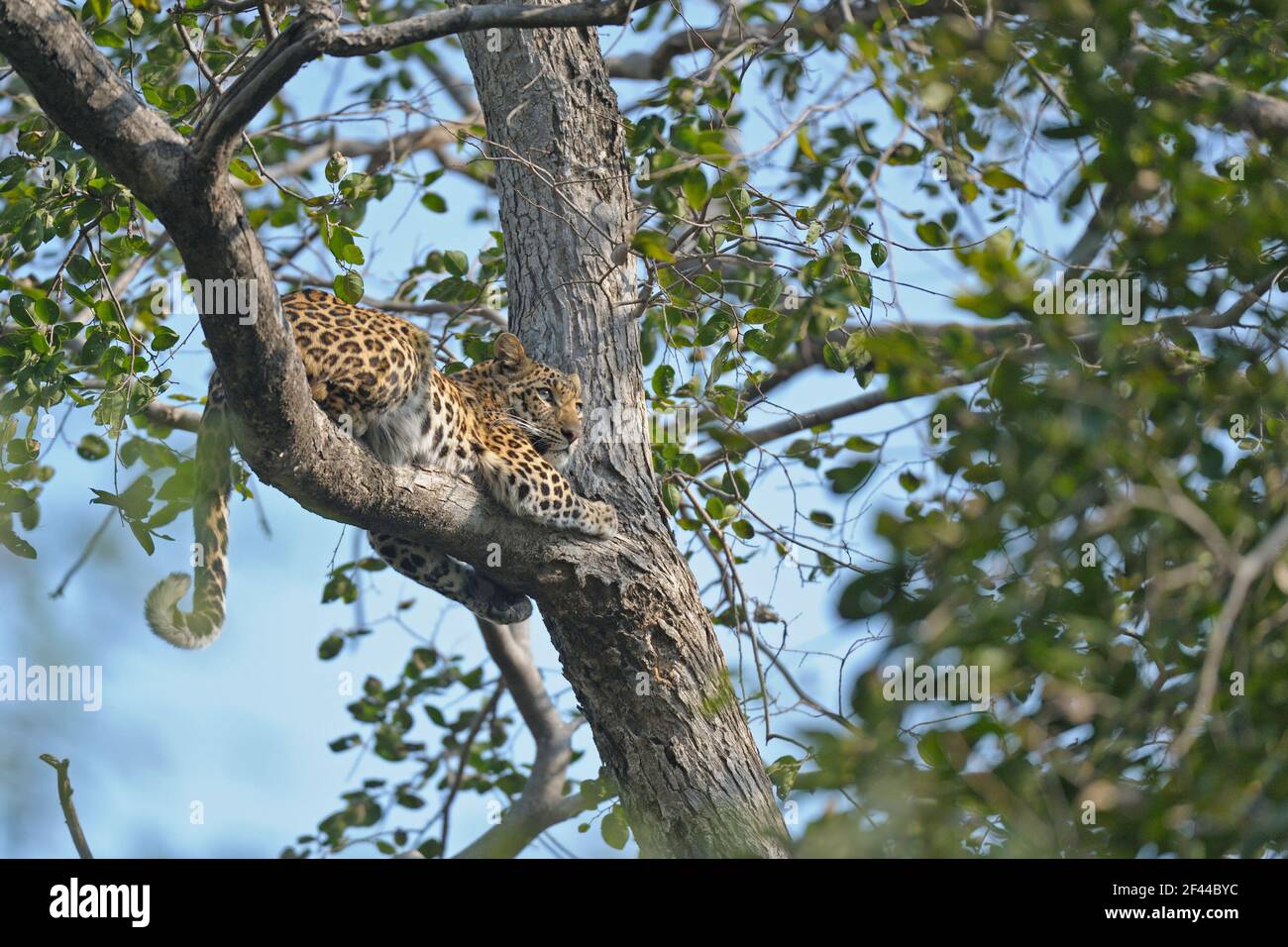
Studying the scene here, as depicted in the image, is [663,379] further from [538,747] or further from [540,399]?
[538,747]

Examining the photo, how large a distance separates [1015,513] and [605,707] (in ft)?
11.3

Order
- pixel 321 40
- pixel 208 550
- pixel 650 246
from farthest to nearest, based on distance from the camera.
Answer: pixel 208 550, pixel 650 246, pixel 321 40

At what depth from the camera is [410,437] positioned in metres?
6.22

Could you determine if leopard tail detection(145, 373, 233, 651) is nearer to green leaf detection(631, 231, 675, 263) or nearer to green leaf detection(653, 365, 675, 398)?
green leaf detection(631, 231, 675, 263)

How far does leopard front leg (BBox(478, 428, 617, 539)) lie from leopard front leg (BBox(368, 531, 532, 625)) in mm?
765

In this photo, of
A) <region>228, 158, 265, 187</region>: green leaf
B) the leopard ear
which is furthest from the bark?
<region>228, 158, 265, 187</region>: green leaf

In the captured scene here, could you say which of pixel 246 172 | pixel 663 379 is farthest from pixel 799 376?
pixel 246 172

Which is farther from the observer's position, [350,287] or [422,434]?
[422,434]

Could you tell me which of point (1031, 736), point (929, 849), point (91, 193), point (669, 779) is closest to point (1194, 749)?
point (1031, 736)

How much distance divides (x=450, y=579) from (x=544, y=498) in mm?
1135

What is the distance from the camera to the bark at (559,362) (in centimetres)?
423

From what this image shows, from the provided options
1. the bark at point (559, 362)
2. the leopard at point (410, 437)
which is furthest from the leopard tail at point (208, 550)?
the bark at point (559, 362)

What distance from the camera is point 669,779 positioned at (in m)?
5.77
